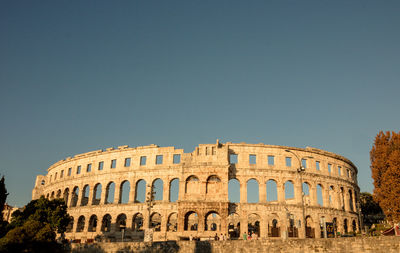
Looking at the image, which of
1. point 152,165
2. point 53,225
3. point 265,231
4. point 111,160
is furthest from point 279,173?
point 53,225

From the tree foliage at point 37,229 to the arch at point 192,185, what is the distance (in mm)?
17111

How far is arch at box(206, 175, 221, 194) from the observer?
4647 cm

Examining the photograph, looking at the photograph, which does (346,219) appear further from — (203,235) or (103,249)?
(103,249)

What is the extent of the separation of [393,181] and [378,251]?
16.2 metres

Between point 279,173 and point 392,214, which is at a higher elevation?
point 279,173

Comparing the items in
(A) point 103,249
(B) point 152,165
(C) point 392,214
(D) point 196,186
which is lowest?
(A) point 103,249

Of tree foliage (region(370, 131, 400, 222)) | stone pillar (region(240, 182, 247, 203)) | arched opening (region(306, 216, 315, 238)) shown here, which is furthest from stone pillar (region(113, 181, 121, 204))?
tree foliage (region(370, 131, 400, 222))

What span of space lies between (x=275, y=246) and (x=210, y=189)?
18.3 meters

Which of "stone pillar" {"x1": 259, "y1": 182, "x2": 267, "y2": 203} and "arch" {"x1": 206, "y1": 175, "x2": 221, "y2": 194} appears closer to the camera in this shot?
"arch" {"x1": 206, "y1": 175, "x2": 221, "y2": 194}

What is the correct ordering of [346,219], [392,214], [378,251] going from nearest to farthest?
[378,251] < [392,214] < [346,219]

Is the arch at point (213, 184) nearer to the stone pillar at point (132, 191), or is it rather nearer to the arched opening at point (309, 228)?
the stone pillar at point (132, 191)

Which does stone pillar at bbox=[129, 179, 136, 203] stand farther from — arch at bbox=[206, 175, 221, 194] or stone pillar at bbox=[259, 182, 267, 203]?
stone pillar at bbox=[259, 182, 267, 203]

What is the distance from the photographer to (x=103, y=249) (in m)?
32.1

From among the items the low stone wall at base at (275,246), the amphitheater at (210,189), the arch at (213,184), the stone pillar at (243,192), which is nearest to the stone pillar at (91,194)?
the amphitheater at (210,189)
